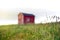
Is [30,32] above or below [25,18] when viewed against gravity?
below

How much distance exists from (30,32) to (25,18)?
0.50 ft

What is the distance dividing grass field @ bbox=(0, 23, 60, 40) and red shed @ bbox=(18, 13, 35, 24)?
41 millimetres

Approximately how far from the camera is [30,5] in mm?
1438

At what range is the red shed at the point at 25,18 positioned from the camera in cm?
139

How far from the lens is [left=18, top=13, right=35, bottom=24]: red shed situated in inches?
54.6

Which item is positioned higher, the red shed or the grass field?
the red shed

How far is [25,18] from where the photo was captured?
1397 mm

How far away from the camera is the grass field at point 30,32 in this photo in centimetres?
136

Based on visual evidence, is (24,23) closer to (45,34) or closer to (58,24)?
(45,34)

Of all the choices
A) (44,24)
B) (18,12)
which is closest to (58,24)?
(44,24)

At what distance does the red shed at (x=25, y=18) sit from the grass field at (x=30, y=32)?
41 millimetres

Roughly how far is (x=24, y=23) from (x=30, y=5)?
0.20 meters

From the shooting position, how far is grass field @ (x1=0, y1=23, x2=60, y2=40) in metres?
1.36

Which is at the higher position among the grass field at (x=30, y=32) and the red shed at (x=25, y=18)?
the red shed at (x=25, y=18)
